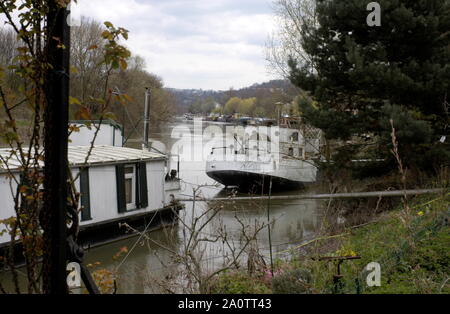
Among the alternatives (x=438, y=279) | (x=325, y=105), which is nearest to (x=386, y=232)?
(x=438, y=279)

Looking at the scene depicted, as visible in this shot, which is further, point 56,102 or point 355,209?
point 355,209

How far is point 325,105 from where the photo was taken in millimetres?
11758

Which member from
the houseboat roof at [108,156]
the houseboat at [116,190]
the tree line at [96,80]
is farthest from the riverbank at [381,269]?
the houseboat roof at [108,156]

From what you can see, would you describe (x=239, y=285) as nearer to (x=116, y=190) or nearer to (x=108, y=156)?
(x=116, y=190)

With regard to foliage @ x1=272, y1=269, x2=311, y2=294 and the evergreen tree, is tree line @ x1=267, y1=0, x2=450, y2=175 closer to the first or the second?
the evergreen tree

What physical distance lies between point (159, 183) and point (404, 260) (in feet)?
30.4

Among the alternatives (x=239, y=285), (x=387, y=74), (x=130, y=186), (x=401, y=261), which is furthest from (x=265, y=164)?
(x=239, y=285)

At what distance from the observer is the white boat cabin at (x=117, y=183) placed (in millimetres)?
11414

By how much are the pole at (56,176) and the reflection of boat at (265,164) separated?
1786 centimetres

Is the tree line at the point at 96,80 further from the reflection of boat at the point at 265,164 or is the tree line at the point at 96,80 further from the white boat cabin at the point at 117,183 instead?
the reflection of boat at the point at 265,164

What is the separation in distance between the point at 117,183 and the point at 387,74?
23.8 ft
